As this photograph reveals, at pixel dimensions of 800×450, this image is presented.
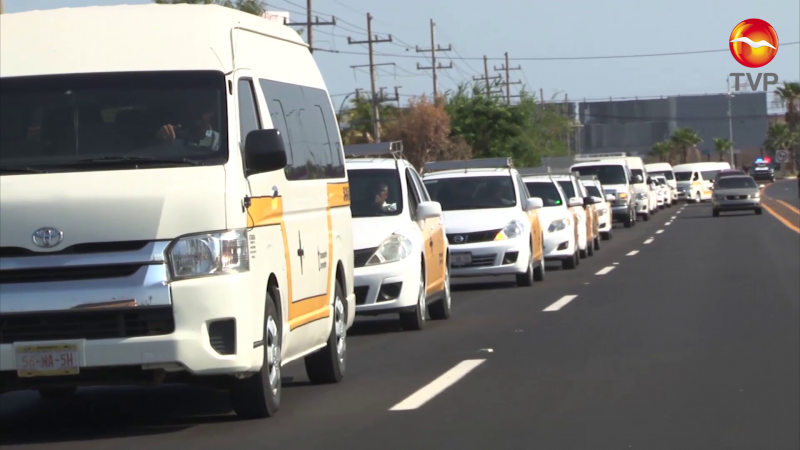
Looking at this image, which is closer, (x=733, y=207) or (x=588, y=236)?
(x=588, y=236)

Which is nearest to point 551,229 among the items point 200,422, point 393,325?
point 393,325

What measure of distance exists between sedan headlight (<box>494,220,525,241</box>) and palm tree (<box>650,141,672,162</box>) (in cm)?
11099

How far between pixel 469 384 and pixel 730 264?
13.9 metres

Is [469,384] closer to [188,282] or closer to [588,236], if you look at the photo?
[188,282]

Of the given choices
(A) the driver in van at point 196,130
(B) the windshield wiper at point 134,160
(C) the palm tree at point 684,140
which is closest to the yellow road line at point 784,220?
(A) the driver in van at point 196,130

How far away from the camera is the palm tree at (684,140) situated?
125188 millimetres

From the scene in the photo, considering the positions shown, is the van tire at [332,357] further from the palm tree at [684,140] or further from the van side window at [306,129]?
the palm tree at [684,140]

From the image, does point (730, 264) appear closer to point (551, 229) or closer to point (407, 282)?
point (551, 229)

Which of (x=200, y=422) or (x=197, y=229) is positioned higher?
(x=197, y=229)

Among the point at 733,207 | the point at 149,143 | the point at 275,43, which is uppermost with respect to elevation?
the point at 275,43

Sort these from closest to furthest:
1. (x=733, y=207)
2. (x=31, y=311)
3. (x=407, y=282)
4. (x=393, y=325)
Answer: (x=31, y=311) < (x=407, y=282) < (x=393, y=325) < (x=733, y=207)

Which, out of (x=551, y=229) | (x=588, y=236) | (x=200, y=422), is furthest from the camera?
(x=588, y=236)

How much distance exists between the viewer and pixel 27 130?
785cm

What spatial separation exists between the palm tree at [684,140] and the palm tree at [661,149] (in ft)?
2.15
